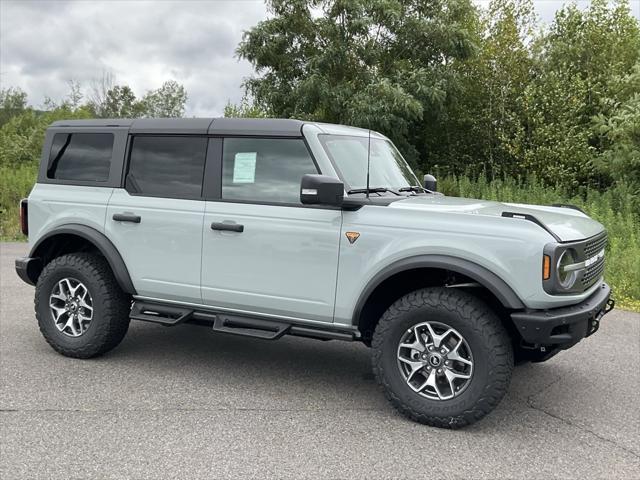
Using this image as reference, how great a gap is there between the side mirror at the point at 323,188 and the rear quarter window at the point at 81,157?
6.85 ft

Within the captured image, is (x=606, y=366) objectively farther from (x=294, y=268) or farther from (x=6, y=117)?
(x=6, y=117)

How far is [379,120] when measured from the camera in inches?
686

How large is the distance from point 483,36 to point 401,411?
21.2 metres

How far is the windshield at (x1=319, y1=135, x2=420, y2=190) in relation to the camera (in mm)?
4605

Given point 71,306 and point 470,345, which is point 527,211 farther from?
point 71,306

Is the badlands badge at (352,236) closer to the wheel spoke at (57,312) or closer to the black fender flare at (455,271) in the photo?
the black fender flare at (455,271)

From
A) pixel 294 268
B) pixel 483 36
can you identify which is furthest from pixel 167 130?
pixel 483 36

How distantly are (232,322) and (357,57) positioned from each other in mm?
16069

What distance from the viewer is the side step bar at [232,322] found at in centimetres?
447

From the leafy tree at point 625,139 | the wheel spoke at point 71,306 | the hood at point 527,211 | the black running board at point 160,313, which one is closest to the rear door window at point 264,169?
the hood at point 527,211

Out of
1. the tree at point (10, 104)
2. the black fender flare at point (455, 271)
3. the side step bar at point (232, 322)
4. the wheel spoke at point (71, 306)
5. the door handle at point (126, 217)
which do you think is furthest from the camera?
the tree at point (10, 104)

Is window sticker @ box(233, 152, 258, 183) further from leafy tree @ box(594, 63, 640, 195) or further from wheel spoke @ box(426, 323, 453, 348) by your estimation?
leafy tree @ box(594, 63, 640, 195)

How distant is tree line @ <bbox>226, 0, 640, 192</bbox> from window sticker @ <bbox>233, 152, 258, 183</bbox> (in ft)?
42.2

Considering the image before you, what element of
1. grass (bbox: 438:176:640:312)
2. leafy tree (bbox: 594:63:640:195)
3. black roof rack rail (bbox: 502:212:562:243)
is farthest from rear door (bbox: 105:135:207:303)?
leafy tree (bbox: 594:63:640:195)
